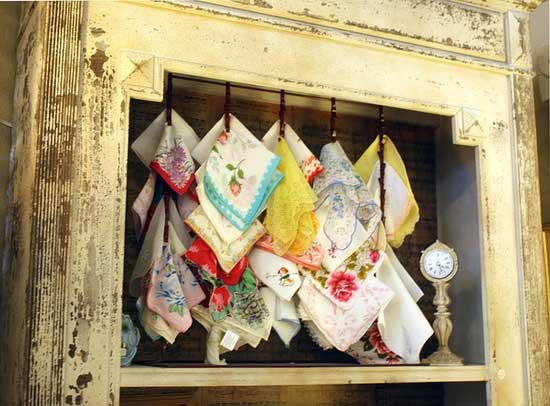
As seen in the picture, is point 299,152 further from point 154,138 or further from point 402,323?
point 402,323

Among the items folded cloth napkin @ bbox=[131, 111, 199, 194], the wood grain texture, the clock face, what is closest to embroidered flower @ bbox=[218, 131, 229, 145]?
folded cloth napkin @ bbox=[131, 111, 199, 194]

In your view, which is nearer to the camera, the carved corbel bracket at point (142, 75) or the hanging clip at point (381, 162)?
the carved corbel bracket at point (142, 75)

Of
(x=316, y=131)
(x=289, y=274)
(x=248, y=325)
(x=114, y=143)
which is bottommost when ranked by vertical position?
(x=248, y=325)

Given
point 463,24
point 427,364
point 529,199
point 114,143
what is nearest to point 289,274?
point 427,364

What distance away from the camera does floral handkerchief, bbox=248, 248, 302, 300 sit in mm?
2422

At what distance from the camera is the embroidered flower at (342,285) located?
2471 mm

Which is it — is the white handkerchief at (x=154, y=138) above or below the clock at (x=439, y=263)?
above

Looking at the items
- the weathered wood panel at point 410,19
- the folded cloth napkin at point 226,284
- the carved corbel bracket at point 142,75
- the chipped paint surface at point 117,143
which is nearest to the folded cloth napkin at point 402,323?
the chipped paint surface at point 117,143

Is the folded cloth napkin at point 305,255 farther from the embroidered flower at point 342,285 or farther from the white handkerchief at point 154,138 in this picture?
the white handkerchief at point 154,138

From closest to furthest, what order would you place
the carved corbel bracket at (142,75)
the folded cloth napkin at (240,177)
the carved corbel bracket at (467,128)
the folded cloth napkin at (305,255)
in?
the carved corbel bracket at (142,75)
the folded cloth napkin at (240,177)
the folded cloth napkin at (305,255)
the carved corbel bracket at (467,128)

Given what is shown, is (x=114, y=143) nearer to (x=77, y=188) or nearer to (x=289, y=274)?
(x=77, y=188)

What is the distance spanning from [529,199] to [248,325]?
112 centimetres

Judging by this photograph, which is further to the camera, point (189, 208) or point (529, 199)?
point (529, 199)

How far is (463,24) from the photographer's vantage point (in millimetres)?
2736
